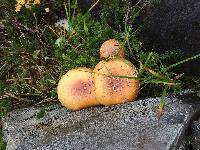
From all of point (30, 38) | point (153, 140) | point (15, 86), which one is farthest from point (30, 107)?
point (153, 140)

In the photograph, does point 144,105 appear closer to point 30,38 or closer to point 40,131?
point 40,131

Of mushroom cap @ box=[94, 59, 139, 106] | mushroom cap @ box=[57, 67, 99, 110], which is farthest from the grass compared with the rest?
mushroom cap @ box=[57, 67, 99, 110]

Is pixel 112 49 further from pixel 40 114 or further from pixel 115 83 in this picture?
pixel 40 114

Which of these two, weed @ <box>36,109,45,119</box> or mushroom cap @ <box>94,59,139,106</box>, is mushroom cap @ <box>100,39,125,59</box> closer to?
mushroom cap @ <box>94,59,139,106</box>

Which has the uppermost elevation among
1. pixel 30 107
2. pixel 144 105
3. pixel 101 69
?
pixel 101 69

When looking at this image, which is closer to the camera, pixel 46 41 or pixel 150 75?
pixel 150 75

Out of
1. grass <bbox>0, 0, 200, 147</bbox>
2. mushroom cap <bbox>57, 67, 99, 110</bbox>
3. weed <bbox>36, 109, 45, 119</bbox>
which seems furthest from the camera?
weed <bbox>36, 109, 45, 119</bbox>
